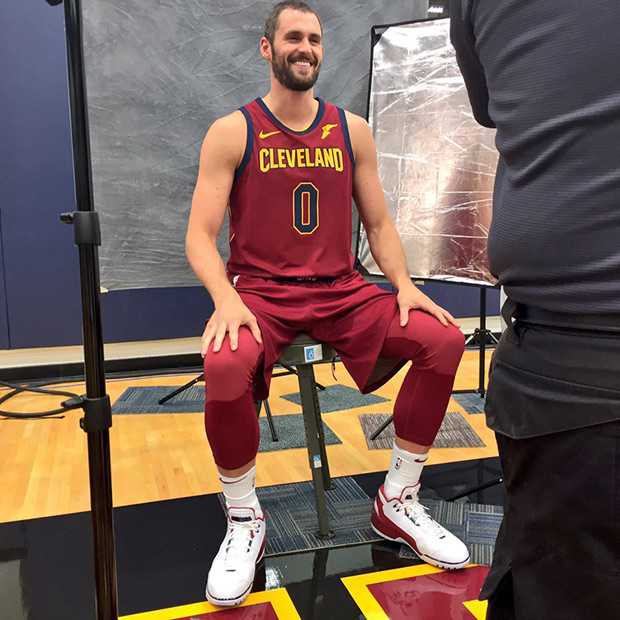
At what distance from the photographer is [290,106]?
174 centimetres

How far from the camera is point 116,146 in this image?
7.58ft

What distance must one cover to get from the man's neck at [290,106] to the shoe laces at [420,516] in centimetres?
106

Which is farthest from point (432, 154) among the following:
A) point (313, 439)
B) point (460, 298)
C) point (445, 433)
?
point (460, 298)

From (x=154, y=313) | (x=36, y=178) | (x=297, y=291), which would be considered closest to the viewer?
(x=297, y=291)

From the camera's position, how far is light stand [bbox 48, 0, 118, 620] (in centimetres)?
79

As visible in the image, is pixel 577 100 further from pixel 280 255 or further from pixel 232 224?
pixel 232 224

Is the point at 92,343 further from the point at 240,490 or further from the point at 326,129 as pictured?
the point at 326,129

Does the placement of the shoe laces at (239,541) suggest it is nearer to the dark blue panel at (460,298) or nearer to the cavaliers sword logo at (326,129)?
the cavaliers sword logo at (326,129)

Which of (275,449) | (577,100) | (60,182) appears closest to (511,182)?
(577,100)

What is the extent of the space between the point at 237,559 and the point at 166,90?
1721 millimetres

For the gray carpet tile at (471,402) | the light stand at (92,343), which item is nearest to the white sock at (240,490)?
the light stand at (92,343)

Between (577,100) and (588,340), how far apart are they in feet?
0.82

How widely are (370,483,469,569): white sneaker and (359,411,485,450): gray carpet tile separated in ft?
2.05

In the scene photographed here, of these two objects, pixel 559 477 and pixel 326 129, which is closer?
pixel 559 477
